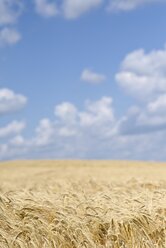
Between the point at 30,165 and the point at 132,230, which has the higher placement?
the point at 30,165

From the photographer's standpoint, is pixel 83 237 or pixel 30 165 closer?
pixel 83 237

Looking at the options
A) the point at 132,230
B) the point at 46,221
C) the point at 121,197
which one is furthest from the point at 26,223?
the point at 121,197

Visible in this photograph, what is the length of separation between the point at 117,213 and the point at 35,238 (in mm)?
1245

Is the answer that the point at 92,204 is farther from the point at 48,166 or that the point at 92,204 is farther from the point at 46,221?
the point at 48,166

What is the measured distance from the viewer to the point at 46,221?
752 centimetres

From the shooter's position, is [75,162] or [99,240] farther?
[75,162]

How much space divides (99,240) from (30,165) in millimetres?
44594

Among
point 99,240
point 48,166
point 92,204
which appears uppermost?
point 48,166

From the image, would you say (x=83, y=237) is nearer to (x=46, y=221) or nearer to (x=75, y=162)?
(x=46, y=221)

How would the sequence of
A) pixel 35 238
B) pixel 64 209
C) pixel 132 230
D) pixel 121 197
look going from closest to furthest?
pixel 35 238 < pixel 132 230 < pixel 64 209 < pixel 121 197

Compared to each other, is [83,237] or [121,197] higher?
[121,197]

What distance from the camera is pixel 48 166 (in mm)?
49938

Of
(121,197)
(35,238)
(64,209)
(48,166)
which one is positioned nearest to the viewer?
(35,238)

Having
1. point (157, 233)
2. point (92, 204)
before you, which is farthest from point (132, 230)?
point (92, 204)
